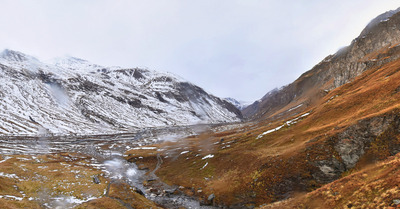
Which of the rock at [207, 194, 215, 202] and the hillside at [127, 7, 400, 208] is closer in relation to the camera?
the hillside at [127, 7, 400, 208]

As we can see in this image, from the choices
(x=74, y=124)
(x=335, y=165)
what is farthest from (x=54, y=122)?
(x=335, y=165)

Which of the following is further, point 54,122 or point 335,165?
point 54,122

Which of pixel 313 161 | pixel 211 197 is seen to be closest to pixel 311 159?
pixel 313 161

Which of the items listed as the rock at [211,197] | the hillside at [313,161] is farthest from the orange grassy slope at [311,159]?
the rock at [211,197]

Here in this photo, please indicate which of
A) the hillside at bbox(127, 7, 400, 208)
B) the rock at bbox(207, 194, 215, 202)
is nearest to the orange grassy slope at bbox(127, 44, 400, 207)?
the hillside at bbox(127, 7, 400, 208)

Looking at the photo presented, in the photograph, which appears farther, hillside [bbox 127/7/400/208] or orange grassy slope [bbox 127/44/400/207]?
orange grassy slope [bbox 127/44/400/207]

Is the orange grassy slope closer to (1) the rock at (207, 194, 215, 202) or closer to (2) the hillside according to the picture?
(2) the hillside

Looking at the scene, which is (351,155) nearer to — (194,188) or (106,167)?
(194,188)

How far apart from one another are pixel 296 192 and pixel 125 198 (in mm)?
32490

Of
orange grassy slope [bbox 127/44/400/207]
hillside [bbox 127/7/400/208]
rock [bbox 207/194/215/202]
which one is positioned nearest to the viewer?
hillside [bbox 127/7/400/208]

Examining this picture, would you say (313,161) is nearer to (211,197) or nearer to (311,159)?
(311,159)

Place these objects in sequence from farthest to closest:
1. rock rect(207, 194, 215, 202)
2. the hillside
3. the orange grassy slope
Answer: rock rect(207, 194, 215, 202)
the orange grassy slope
the hillside

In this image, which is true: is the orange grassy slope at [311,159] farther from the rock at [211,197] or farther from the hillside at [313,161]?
the rock at [211,197]

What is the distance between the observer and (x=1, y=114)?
160250 millimetres
